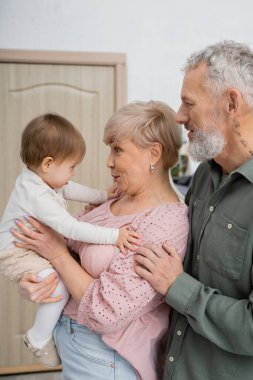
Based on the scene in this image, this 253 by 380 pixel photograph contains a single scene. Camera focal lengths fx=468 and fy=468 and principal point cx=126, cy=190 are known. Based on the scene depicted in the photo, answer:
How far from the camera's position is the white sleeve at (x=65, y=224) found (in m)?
1.39

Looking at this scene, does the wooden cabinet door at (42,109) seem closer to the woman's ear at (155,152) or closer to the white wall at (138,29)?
the white wall at (138,29)

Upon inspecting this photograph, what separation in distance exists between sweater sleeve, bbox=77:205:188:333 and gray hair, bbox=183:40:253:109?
1.30 ft

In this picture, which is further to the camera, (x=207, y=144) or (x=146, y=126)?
(x=146, y=126)

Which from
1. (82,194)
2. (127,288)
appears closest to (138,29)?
(82,194)

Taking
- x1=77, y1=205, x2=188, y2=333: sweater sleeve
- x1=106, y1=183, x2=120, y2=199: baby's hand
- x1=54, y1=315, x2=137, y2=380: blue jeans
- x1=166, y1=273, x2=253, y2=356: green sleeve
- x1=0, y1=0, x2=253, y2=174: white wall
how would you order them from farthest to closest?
x1=0, y1=0, x2=253, y2=174: white wall
x1=106, y1=183, x2=120, y2=199: baby's hand
x1=54, y1=315, x2=137, y2=380: blue jeans
x1=77, y1=205, x2=188, y2=333: sweater sleeve
x1=166, y1=273, x2=253, y2=356: green sleeve

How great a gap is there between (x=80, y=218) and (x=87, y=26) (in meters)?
1.97

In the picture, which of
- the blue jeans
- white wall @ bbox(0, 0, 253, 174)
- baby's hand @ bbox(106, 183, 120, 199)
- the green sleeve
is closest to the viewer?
the green sleeve

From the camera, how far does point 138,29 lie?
10.7 feet

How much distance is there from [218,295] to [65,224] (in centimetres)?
51

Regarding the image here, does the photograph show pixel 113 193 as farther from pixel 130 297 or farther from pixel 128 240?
pixel 130 297

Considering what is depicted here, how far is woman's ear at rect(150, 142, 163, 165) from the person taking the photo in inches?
57.5

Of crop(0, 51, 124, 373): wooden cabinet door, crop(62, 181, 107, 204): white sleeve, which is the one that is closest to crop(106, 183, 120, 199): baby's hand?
crop(62, 181, 107, 204): white sleeve

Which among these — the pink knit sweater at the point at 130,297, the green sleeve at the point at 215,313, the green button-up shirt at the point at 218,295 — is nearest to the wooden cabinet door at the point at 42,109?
the pink knit sweater at the point at 130,297

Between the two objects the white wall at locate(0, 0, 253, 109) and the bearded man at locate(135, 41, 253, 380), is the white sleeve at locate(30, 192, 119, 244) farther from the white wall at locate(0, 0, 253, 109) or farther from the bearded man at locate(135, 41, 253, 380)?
the white wall at locate(0, 0, 253, 109)
